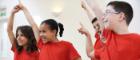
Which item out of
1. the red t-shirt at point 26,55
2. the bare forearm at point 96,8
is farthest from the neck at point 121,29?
the red t-shirt at point 26,55

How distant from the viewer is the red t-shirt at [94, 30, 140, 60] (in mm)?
1271

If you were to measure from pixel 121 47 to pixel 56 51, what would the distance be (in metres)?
0.73

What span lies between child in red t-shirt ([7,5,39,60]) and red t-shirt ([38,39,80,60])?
23 cm

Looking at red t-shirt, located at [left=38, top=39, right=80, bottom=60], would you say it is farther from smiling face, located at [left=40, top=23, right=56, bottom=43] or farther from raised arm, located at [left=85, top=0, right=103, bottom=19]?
raised arm, located at [left=85, top=0, right=103, bottom=19]

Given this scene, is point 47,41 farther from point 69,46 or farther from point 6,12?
point 6,12

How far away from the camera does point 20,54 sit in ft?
7.22

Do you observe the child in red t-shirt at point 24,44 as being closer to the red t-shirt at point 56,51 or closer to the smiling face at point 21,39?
the smiling face at point 21,39

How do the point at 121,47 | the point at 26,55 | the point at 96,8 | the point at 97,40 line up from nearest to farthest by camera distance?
the point at 121,47, the point at 96,8, the point at 97,40, the point at 26,55

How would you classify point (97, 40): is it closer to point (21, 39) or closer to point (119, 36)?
point (119, 36)

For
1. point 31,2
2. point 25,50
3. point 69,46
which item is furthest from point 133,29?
point 31,2

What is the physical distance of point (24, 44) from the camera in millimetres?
2221

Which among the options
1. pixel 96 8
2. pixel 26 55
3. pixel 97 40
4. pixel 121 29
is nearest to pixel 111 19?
pixel 121 29

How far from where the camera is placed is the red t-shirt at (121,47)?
1.27 m

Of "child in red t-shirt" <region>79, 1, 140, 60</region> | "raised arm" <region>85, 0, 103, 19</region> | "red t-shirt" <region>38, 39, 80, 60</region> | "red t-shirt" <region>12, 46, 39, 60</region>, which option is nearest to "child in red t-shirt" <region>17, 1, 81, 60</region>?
"red t-shirt" <region>38, 39, 80, 60</region>
